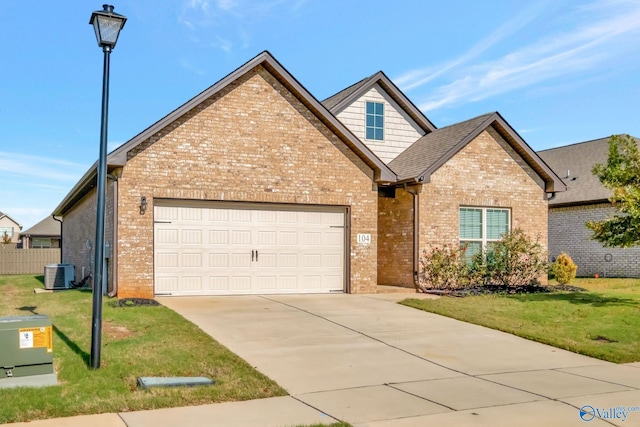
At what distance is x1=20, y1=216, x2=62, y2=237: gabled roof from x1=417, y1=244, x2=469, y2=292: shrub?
38833mm

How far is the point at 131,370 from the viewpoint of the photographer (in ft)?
26.9

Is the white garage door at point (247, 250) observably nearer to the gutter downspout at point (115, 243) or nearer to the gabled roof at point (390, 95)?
the gutter downspout at point (115, 243)

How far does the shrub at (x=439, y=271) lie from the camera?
1852cm

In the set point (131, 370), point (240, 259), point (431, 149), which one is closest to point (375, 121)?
point (431, 149)

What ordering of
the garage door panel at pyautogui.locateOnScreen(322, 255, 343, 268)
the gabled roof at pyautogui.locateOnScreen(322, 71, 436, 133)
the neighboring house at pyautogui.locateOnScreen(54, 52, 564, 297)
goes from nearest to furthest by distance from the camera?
the neighboring house at pyautogui.locateOnScreen(54, 52, 564, 297) < the garage door panel at pyautogui.locateOnScreen(322, 255, 343, 268) < the gabled roof at pyautogui.locateOnScreen(322, 71, 436, 133)

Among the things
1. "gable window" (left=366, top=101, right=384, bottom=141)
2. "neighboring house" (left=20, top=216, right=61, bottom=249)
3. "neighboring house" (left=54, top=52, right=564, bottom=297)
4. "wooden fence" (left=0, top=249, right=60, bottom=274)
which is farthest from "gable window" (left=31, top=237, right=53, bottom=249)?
"gable window" (left=366, top=101, right=384, bottom=141)

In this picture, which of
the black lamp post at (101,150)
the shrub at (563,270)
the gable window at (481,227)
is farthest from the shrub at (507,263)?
the black lamp post at (101,150)

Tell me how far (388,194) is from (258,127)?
4.99 metres

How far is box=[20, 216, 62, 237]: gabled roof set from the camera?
5019cm

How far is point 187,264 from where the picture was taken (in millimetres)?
16203

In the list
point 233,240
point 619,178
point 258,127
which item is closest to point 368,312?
point 233,240

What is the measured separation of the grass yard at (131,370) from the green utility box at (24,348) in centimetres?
33

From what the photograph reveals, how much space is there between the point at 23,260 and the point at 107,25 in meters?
32.4

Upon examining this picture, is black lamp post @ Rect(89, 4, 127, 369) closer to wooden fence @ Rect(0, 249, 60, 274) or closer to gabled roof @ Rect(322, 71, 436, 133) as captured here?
gabled roof @ Rect(322, 71, 436, 133)
